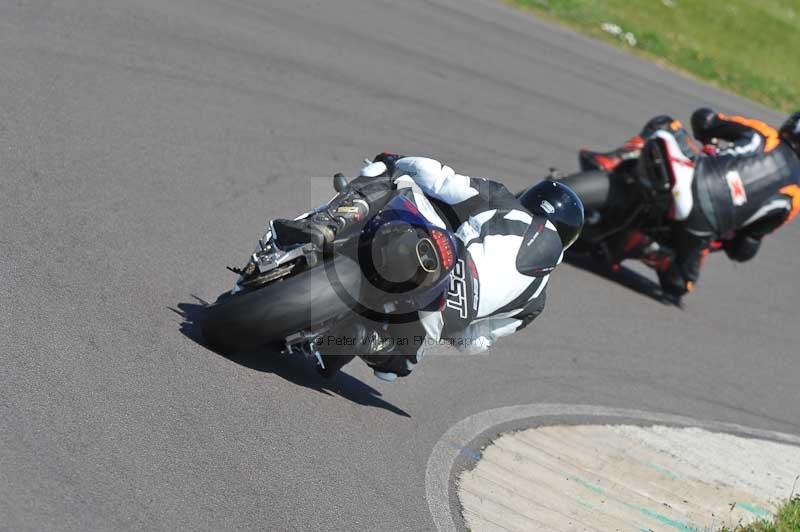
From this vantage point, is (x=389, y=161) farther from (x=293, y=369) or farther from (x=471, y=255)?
(x=293, y=369)

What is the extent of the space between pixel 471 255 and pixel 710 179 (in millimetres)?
4246

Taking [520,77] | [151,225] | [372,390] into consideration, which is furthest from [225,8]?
[372,390]

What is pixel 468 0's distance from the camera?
15070 mm

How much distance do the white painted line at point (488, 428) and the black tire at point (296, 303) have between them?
1.02 m

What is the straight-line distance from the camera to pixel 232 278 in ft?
20.8

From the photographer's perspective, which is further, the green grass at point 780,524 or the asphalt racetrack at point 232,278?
the green grass at point 780,524

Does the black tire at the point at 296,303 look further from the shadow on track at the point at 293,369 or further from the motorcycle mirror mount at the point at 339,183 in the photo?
the motorcycle mirror mount at the point at 339,183

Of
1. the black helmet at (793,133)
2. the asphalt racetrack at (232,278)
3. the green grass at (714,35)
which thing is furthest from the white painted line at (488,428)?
the green grass at (714,35)

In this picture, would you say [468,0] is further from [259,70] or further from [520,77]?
[259,70]

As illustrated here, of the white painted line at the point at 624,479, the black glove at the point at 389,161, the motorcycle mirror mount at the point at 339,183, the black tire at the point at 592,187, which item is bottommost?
the white painted line at the point at 624,479

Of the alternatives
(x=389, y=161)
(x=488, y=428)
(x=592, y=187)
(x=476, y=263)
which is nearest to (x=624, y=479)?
(x=488, y=428)

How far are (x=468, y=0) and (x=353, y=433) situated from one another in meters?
10.6

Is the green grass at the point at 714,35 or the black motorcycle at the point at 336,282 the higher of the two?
the black motorcycle at the point at 336,282

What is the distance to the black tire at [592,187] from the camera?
29.6ft
